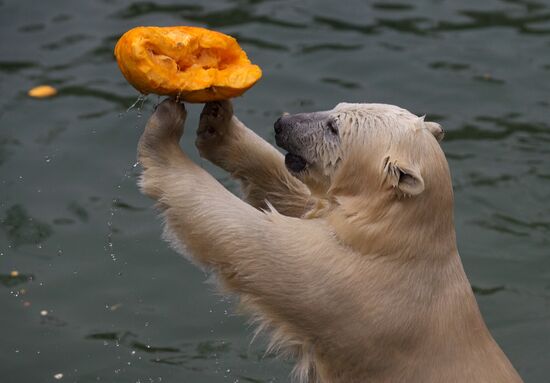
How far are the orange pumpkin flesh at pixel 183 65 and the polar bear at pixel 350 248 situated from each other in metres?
0.18

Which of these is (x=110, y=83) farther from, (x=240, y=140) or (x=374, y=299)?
(x=374, y=299)

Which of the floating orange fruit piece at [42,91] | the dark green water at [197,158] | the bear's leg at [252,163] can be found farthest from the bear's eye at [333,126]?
the floating orange fruit piece at [42,91]

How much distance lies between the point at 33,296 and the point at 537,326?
3.24 meters

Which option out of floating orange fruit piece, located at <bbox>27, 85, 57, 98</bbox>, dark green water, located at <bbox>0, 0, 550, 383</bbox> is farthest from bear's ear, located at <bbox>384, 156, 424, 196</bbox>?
floating orange fruit piece, located at <bbox>27, 85, 57, 98</bbox>

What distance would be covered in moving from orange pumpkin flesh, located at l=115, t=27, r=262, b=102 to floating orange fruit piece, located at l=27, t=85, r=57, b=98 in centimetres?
410

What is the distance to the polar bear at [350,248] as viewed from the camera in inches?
213

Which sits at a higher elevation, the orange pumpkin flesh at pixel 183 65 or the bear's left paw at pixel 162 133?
the orange pumpkin flesh at pixel 183 65

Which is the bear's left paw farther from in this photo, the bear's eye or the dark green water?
the dark green water

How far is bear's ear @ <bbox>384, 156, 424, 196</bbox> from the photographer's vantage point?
17.3ft

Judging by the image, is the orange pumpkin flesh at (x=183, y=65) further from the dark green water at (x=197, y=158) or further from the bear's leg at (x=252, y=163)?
the dark green water at (x=197, y=158)

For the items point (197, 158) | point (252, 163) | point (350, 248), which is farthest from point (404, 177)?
point (197, 158)

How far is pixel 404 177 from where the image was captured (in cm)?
531

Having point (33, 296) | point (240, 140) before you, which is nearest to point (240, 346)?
point (33, 296)

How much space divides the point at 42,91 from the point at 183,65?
427 cm
